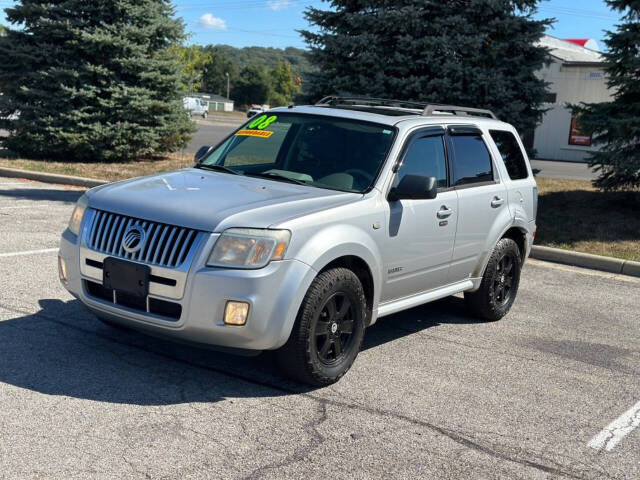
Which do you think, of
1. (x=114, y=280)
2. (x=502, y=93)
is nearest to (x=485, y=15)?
(x=502, y=93)

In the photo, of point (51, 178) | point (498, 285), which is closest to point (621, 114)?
point (498, 285)

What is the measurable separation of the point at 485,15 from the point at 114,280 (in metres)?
10.0

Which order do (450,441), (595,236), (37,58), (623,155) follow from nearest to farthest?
(450,441) < (595,236) < (623,155) < (37,58)

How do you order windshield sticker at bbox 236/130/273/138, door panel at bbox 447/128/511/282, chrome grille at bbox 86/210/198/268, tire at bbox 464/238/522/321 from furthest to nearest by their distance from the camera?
1. tire at bbox 464/238/522/321
2. door panel at bbox 447/128/511/282
3. windshield sticker at bbox 236/130/273/138
4. chrome grille at bbox 86/210/198/268

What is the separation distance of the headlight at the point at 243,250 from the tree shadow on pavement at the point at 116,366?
0.68 metres

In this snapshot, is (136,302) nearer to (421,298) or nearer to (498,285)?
(421,298)

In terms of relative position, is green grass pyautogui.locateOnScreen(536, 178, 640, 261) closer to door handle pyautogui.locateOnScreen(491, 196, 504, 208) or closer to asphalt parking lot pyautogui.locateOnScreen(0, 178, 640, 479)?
asphalt parking lot pyautogui.locateOnScreen(0, 178, 640, 479)

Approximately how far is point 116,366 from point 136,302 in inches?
22.7

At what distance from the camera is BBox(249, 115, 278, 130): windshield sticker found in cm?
624

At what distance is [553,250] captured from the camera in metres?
10.4

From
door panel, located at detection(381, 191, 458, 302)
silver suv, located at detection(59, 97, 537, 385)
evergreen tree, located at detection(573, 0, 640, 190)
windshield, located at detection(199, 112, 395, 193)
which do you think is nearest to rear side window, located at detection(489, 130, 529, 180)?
silver suv, located at detection(59, 97, 537, 385)

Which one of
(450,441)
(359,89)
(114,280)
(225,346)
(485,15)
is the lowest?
(450,441)

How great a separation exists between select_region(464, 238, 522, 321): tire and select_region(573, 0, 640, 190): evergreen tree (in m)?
5.76

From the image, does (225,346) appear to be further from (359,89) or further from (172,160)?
(172,160)
